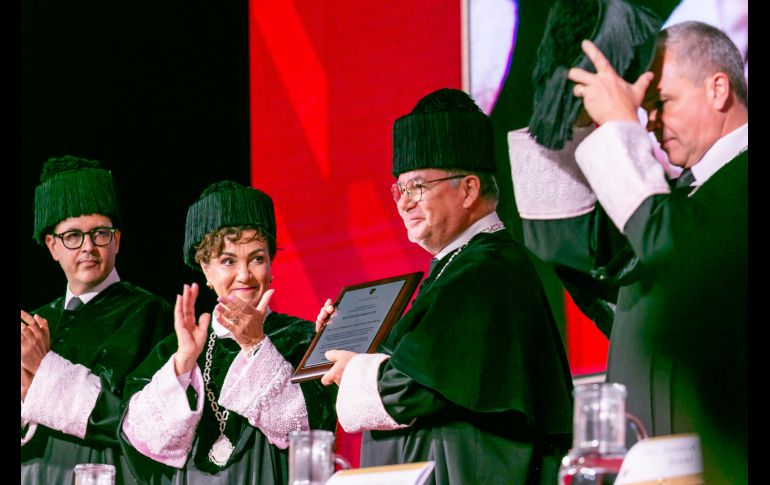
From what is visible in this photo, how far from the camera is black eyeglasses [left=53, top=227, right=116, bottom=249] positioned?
557 cm

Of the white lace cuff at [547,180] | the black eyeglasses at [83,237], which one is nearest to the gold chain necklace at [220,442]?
the black eyeglasses at [83,237]

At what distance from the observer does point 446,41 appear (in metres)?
5.09

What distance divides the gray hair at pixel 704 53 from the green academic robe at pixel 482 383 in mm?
770

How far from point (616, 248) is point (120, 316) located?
227 cm

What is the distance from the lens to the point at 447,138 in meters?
4.41

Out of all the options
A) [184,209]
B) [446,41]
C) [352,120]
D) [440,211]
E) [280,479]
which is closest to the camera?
[440,211]

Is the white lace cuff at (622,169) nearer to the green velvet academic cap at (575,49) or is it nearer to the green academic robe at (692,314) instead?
the green academic robe at (692,314)

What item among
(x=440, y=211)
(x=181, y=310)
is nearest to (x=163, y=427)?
(x=181, y=310)

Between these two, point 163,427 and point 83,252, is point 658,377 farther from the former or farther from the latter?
point 83,252

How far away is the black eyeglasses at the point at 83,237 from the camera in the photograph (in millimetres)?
5574

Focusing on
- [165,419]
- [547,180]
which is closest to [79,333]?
[165,419]

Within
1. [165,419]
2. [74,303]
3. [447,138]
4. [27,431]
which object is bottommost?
[27,431]

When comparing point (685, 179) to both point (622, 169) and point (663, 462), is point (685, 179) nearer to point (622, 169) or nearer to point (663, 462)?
point (622, 169)

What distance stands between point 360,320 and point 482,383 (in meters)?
0.61
